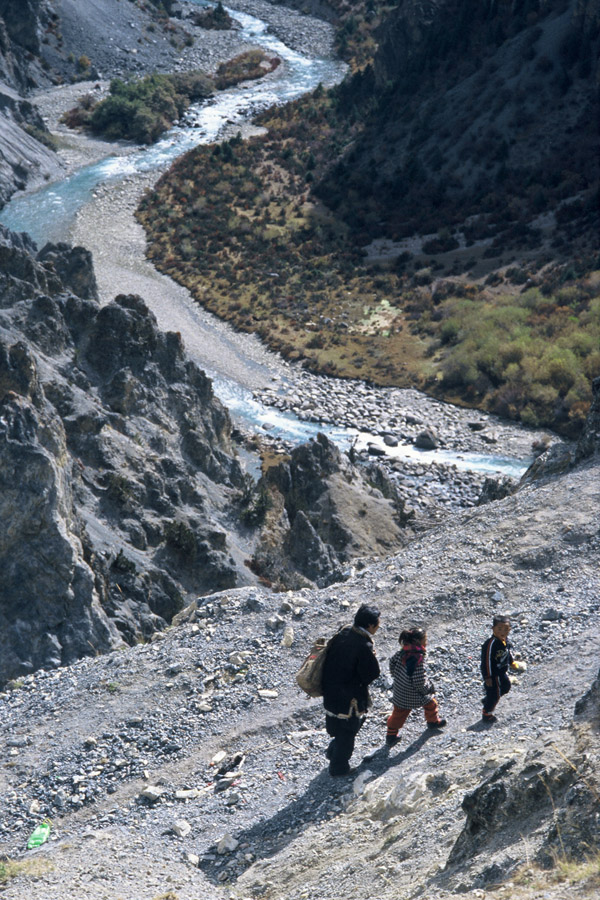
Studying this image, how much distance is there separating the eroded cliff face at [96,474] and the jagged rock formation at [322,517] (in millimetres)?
1312

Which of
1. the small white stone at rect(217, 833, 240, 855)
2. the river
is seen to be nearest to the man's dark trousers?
the small white stone at rect(217, 833, 240, 855)

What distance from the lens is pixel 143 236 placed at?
61531mm

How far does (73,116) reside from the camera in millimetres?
80000

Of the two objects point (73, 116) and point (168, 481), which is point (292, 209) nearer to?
point (73, 116)

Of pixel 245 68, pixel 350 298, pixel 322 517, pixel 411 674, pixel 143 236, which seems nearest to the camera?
pixel 411 674

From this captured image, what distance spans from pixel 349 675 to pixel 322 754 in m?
1.75

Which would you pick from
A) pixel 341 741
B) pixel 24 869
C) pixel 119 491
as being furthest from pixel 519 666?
pixel 119 491

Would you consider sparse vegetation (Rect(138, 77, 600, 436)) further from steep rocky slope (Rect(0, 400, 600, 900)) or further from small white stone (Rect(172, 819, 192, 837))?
small white stone (Rect(172, 819, 192, 837))

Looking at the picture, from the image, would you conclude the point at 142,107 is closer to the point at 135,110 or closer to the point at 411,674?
the point at 135,110

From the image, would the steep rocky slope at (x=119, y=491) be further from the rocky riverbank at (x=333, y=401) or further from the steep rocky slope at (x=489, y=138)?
the steep rocky slope at (x=489, y=138)

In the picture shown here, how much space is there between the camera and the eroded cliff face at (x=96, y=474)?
54.7 ft

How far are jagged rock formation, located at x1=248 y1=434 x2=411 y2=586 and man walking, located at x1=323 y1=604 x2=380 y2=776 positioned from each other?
15.1m

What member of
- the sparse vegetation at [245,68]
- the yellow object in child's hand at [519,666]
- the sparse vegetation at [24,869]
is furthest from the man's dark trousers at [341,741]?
the sparse vegetation at [245,68]

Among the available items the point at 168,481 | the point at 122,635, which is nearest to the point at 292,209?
the point at 168,481
